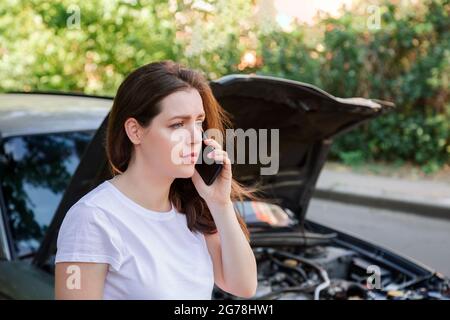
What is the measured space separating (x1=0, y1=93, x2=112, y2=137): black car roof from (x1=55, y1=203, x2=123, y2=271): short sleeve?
1.91 metres

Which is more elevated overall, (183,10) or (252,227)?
(183,10)

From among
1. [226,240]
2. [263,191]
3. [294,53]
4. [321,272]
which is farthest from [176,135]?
[294,53]

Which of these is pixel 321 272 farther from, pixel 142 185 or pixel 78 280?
pixel 78 280

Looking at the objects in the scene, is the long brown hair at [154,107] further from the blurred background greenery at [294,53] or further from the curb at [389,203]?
the curb at [389,203]

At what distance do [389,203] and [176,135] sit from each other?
22.1 feet

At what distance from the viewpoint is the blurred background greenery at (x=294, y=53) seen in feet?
22.8

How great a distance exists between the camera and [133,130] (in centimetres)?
129

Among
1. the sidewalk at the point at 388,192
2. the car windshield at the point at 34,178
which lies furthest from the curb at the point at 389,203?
the car windshield at the point at 34,178

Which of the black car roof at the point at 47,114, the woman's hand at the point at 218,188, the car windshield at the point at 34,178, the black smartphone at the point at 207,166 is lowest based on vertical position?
the car windshield at the point at 34,178

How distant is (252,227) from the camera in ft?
10.6

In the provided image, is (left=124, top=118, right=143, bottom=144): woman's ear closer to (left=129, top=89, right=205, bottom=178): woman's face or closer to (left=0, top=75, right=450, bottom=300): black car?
(left=129, top=89, right=205, bottom=178): woman's face
